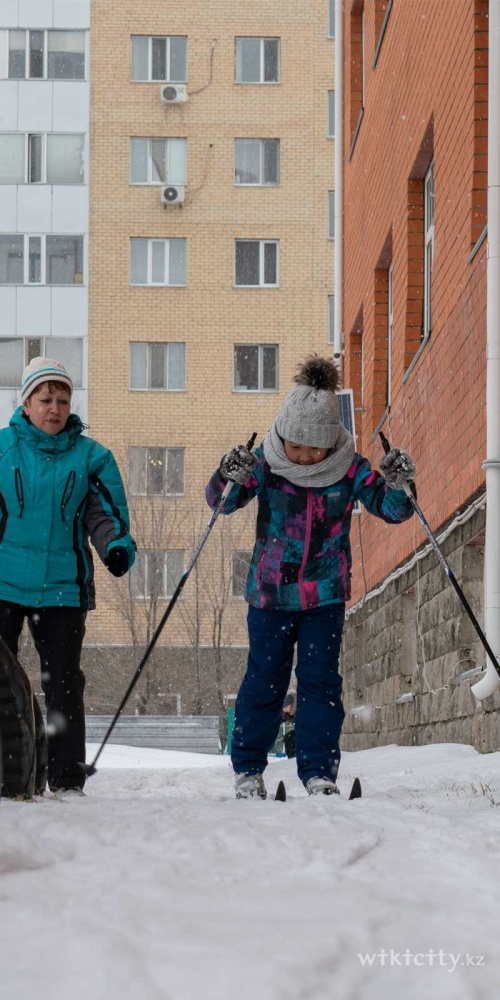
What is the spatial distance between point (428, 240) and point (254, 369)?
25.3 meters

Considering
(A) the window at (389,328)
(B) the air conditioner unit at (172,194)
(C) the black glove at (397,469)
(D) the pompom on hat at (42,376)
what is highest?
(B) the air conditioner unit at (172,194)

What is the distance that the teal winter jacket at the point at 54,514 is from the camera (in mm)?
5723

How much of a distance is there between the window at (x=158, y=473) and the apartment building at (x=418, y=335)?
20203mm

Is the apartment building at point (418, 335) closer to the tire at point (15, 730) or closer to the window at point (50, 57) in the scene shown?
A: the tire at point (15, 730)

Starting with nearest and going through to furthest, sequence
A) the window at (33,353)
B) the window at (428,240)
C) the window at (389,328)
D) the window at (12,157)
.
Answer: the window at (428,240)
the window at (389,328)
the window at (33,353)
the window at (12,157)

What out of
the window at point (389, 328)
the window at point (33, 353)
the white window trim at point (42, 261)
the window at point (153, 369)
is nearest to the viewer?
the window at point (389, 328)

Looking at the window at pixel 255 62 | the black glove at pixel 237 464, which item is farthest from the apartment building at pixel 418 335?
the window at pixel 255 62

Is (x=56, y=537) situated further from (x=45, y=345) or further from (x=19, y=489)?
(x=45, y=345)

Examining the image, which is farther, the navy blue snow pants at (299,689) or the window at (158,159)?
the window at (158,159)

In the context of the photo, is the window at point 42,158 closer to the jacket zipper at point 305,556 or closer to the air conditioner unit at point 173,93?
the air conditioner unit at point 173,93

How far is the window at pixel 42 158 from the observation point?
36875 millimetres

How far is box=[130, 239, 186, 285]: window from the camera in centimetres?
3662

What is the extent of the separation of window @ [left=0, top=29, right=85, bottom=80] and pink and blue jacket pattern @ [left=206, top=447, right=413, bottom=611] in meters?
33.2

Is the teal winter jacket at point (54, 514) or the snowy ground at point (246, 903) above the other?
the teal winter jacket at point (54, 514)
